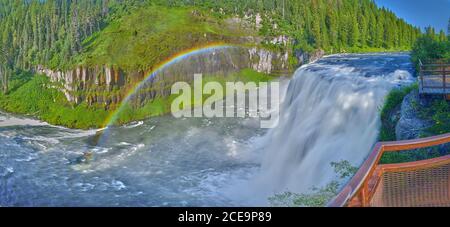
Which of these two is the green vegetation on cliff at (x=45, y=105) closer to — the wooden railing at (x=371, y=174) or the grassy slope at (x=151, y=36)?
the grassy slope at (x=151, y=36)

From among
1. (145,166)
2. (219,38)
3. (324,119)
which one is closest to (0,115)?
(219,38)

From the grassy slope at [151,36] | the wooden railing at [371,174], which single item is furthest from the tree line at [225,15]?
the wooden railing at [371,174]

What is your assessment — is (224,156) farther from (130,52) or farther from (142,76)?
(130,52)

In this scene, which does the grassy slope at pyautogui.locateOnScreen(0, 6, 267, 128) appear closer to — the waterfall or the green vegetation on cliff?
the green vegetation on cliff

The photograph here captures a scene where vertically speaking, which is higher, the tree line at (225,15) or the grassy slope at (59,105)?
the tree line at (225,15)

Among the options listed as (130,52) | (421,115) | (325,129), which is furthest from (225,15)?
(421,115)
